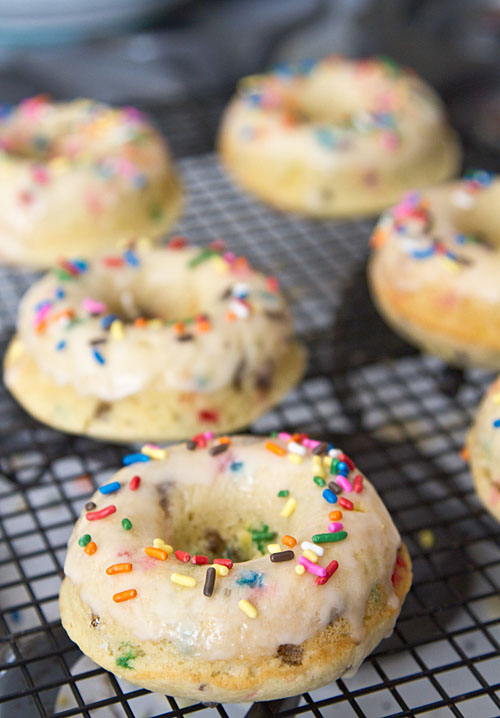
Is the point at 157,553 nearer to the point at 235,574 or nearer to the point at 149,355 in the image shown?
the point at 235,574

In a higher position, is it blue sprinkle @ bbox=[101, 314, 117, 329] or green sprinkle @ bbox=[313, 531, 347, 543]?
green sprinkle @ bbox=[313, 531, 347, 543]

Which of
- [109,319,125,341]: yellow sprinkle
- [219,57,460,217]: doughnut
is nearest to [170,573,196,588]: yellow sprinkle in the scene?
[109,319,125,341]: yellow sprinkle

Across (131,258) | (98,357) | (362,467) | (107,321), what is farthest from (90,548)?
(131,258)

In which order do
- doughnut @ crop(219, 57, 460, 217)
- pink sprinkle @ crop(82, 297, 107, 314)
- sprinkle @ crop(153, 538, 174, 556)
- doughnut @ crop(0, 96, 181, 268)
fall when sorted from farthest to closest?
1. doughnut @ crop(219, 57, 460, 217)
2. doughnut @ crop(0, 96, 181, 268)
3. pink sprinkle @ crop(82, 297, 107, 314)
4. sprinkle @ crop(153, 538, 174, 556)

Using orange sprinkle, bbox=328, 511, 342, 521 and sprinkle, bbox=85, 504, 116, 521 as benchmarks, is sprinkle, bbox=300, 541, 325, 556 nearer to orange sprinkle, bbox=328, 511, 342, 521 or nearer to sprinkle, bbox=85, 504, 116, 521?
orange sprinkle, bbox=328, 511, 342, 521

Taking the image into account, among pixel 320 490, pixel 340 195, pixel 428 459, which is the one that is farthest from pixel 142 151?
pixel 320 490
